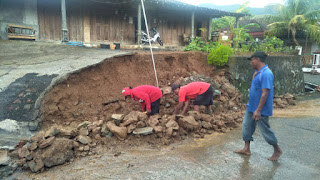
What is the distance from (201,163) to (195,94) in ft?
7.80

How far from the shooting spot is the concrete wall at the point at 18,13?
414 inches

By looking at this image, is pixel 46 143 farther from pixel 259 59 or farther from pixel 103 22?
pixel 103 22

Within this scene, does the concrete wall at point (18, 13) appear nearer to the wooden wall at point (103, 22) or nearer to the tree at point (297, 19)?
the wooden wall at point (103, 22)

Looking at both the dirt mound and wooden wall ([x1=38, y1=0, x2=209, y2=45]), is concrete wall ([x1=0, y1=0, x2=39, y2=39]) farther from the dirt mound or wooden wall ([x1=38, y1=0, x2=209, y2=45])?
the dirt mound

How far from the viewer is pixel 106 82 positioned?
666cm

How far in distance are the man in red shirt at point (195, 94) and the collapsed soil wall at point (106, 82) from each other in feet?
4.59

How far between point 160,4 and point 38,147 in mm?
10755

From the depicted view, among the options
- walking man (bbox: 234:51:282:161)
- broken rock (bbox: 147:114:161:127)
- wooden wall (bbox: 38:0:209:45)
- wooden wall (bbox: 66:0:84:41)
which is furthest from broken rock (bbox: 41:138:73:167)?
wooden wall (bbox: 66:0:84:41)

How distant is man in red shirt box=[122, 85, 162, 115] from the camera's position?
5480 mm

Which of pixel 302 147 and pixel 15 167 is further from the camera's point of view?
pixel 302 147

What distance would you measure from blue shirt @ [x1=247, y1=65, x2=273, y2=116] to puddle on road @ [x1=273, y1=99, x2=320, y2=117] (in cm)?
452

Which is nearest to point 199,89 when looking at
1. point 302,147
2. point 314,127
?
point 302,147

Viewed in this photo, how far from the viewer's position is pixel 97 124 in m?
4.85

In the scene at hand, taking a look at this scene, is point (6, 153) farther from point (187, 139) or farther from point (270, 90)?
point (270, 90)
